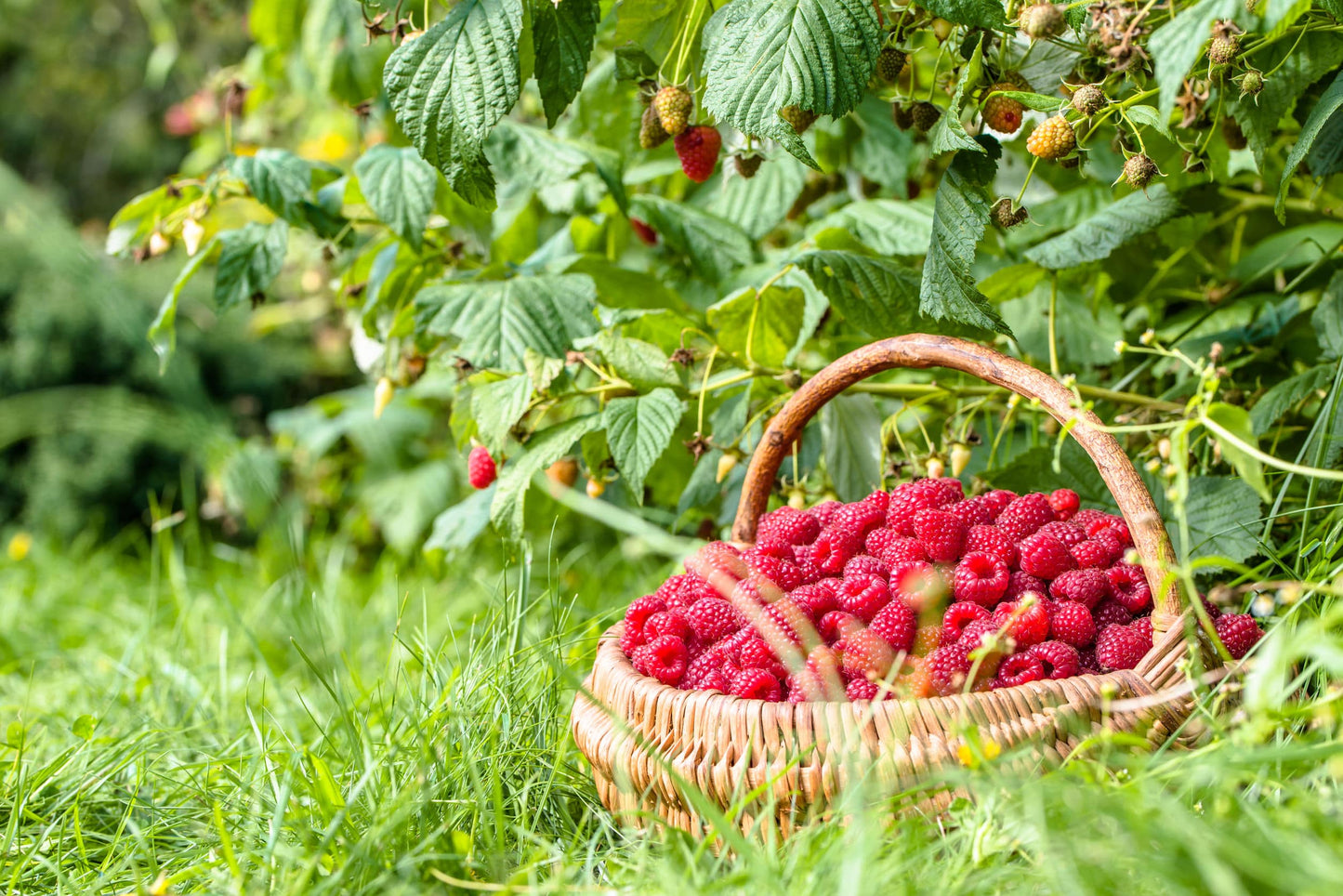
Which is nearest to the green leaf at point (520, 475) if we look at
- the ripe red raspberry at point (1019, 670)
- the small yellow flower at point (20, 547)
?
the ripe red raspberry at point (1019, 670)

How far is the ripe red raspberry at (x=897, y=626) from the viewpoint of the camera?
2.92 feet

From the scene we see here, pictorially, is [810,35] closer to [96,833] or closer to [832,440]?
[832,440]

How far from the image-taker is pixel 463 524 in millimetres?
1579

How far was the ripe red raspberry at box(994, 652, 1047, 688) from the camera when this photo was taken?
0.86 meters

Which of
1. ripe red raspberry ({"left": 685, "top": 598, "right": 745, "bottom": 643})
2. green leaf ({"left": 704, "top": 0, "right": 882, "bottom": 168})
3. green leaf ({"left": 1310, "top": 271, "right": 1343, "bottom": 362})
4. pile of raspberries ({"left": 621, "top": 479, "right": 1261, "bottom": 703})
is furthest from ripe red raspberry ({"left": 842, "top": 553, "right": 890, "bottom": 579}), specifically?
green leaf ({"left": 1310, "top": 271, "right": 1343, "bottom": 362})

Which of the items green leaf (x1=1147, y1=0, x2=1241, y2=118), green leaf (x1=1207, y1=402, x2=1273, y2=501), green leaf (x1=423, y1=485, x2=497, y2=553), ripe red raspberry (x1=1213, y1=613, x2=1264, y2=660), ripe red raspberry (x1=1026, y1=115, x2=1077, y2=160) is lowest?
green leaf (x1=423, y1=485, x2=497, y2=553)

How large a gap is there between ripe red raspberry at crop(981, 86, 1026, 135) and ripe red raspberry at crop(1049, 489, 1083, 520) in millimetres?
347

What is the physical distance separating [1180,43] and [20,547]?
2.50 metres

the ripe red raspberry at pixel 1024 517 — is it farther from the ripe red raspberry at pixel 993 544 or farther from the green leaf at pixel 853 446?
the green leaf at pixel 853 446

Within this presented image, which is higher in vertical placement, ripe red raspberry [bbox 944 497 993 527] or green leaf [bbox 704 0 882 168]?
green leaf [bbox 704 0 882 168]

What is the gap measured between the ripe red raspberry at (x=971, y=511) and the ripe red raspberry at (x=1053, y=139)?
0.32m

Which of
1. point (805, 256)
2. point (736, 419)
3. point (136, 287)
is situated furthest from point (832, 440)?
point (136, 287)

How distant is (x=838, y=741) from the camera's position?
79cm

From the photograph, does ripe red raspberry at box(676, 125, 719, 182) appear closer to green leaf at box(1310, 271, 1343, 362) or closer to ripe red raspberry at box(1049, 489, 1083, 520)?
ripe red raspberry at box(1049, 489, 1083, 520)
